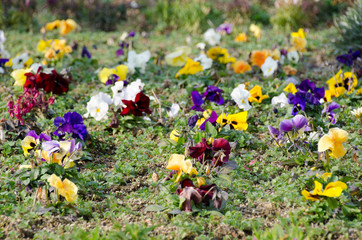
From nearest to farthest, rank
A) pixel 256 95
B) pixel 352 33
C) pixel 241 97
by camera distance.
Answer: pixel 241 97 < pixel 256 95 < pixel 352 33

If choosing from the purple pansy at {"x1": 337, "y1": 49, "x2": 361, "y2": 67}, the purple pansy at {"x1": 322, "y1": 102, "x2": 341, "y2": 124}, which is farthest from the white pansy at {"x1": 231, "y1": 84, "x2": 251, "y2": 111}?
the purple pansy at {"x1": 337, "y1": 49, "x2": 361, "y2": 67}

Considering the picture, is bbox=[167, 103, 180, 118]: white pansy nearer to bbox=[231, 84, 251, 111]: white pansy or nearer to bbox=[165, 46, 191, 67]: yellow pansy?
bbox=[231, 84, 251, 111]: white pansy

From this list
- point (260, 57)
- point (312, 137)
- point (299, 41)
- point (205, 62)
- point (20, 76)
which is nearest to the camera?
point (312, 137)

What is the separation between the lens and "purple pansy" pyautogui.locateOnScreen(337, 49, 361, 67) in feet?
16.2

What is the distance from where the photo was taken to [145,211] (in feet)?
9.38

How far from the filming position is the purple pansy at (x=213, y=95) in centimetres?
411

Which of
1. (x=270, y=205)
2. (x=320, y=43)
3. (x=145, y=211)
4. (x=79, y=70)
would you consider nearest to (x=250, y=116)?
(x=270, y=205)

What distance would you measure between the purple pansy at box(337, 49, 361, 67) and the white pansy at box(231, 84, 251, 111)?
170 cm

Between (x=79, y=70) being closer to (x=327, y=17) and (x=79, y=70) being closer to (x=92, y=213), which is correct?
(x=92, y=213)

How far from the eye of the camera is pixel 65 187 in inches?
107

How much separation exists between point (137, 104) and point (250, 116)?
112 cm

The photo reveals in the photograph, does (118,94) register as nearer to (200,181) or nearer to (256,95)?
(256,95)


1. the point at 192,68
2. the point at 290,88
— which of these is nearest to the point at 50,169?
the point at 192,68

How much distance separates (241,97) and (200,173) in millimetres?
1078
